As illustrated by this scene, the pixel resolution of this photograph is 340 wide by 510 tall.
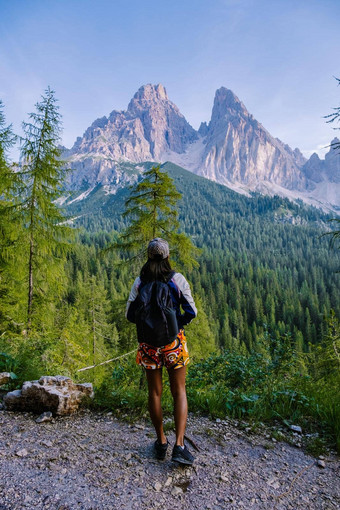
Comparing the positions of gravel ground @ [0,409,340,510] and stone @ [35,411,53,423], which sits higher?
stone @ [35,411,53,423]

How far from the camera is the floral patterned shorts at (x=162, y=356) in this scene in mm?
2924

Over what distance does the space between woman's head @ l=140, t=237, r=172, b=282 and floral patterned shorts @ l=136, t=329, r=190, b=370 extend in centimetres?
75

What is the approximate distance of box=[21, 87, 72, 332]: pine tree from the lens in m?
9.21

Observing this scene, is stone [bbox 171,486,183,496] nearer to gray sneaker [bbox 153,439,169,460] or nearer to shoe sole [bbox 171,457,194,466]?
shoe sole [bbox 171,457,194,466]

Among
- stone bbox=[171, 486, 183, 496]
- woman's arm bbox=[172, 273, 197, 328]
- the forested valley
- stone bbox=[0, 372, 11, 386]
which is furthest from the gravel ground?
woman's arm bbox=[172, 273, 197, 328]

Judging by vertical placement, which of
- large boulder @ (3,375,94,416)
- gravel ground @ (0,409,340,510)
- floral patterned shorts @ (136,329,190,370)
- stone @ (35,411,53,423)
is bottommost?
gravel ground @ (0,409,340,510)

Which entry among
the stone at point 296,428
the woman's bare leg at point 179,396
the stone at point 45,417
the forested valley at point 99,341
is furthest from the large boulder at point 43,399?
the stone at point 296,428

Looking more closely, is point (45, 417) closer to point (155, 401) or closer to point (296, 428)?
point (155, 401)

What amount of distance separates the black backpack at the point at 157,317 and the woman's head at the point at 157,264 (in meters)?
0.13

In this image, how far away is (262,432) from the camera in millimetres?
3633

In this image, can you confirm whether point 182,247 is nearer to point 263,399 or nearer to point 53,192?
point 53,192

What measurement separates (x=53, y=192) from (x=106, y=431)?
8421mm

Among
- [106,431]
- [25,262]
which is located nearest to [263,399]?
[106,431]

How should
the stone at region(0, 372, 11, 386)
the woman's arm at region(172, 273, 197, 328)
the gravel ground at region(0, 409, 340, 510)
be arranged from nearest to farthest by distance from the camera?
the gravel ground at region(0, 409, 340, 510) < the woman's arm at region(172, 273, 197, 328) < the stone at region(0, 372, 11, 386)
